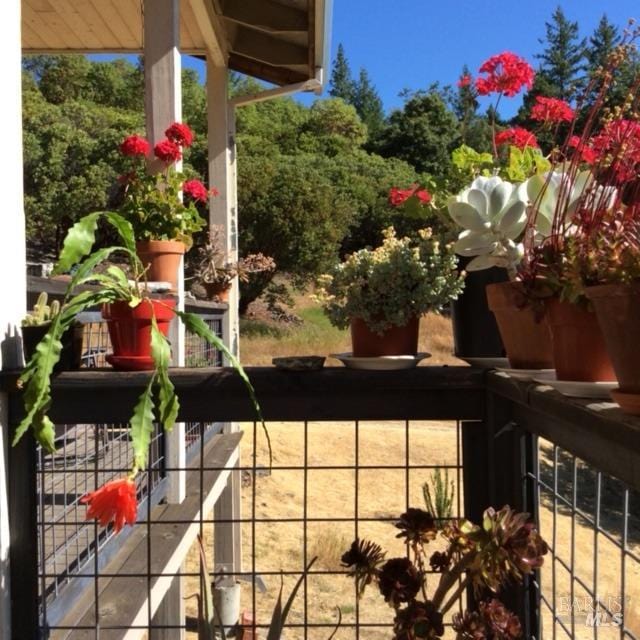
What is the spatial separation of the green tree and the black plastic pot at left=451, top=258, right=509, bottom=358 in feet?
68.5

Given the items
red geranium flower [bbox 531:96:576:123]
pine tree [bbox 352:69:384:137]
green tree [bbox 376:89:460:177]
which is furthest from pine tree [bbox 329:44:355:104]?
red geranium flower [bbox 531:96:576:123]

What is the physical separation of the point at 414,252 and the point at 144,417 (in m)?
0.62

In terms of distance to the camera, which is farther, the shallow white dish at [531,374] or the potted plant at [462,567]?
the shallow white dish at [531,374]

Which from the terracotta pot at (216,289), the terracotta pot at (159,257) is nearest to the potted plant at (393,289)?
the terracotta pot at (159,257)

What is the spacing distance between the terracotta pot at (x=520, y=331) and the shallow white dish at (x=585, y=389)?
0.87ft

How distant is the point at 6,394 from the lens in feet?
5.11

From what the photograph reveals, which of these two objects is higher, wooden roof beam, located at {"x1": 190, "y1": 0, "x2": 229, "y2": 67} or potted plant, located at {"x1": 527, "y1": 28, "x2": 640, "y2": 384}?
wooden roof beam, located at {"x1": 190, "y1": 0, "x2": 229, "y2": 67}

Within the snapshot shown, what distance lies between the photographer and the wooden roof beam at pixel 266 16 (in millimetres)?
4852

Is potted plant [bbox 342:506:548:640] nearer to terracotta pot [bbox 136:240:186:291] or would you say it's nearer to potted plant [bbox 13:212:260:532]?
potted plant [bbox 13:212:260:532]

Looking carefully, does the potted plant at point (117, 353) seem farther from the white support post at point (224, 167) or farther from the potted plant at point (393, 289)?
the white support post at point (224, 167)

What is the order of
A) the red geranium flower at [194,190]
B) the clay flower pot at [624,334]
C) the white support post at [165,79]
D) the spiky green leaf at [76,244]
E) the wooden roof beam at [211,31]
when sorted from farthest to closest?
the wooden roof beam at [211,31], the red geranium flower at [194,190], the white support post at [165,79], the spiky green leaf at [76,244], the clay flower pot at [624,334]

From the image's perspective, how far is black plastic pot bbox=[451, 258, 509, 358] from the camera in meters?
1.60

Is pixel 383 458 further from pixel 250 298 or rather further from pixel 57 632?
pixel 57 632

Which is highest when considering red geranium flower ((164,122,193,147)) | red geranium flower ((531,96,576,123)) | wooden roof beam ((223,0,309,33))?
wooden roof beam ((223,0,309,33))
